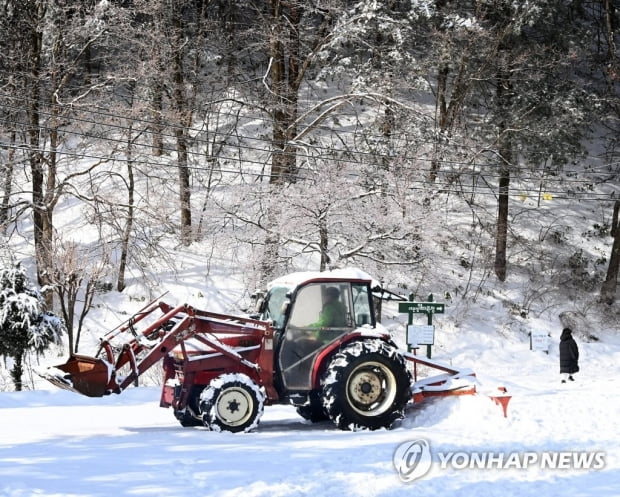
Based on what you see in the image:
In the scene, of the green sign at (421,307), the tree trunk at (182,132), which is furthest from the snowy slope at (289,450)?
the tree trunk at (182,132)

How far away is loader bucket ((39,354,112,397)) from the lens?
9.80 meters

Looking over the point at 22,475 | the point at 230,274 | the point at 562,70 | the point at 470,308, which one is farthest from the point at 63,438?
the point at 562,70

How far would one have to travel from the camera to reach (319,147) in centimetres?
2583

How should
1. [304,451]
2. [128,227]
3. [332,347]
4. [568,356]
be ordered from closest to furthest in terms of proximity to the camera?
[304,451] → [332,347] → [568,356] → [128,227]

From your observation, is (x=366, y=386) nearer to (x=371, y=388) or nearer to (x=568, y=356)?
(x=371, y=388)

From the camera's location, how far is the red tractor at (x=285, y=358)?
10.4 m

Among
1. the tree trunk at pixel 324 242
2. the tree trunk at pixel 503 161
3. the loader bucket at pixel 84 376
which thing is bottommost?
the loader bucket at pixel 84 376

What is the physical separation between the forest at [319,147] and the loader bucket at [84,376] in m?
12.6

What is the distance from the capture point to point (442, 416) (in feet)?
36.7

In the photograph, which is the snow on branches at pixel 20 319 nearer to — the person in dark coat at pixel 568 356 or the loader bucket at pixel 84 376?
the loader bucket at pixel 84 376

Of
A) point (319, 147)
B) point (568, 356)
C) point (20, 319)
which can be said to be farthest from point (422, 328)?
point (20, 319)

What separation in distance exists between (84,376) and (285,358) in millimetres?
2552

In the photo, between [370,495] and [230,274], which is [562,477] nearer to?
[370,495]

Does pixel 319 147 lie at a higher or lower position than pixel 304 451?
higher
